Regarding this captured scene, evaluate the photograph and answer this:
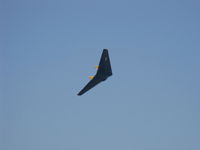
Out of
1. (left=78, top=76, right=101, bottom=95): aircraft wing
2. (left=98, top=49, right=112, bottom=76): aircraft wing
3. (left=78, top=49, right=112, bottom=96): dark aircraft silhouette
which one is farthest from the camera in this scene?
(left=78, top=76, right=101, bottom=95): aircraft wing

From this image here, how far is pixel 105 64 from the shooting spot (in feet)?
543

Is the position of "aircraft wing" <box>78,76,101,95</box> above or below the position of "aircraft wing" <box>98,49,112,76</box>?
below

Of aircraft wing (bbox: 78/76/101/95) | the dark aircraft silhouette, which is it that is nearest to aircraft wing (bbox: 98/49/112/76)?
the dark aircraft silhouette

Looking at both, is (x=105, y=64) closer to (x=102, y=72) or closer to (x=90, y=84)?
(x=102, y=72)

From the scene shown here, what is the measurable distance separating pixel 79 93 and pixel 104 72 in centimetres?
1613

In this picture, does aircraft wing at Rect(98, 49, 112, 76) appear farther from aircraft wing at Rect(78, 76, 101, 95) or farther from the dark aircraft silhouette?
aircraft wing at Rect(78, 76, 101, 95)

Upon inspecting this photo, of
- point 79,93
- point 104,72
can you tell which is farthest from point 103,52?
point 79,93

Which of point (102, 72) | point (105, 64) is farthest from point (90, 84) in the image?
point (105, 64)

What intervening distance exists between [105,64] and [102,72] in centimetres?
452

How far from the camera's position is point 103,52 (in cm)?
16300

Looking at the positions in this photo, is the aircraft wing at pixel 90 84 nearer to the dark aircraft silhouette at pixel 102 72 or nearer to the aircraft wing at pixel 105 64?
the dark aircraft silhouette at pixel 102 72

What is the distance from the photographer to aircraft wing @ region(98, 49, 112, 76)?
163400 millimetres

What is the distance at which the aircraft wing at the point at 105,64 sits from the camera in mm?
163400

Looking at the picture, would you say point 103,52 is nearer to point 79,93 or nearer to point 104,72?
point 104,72
